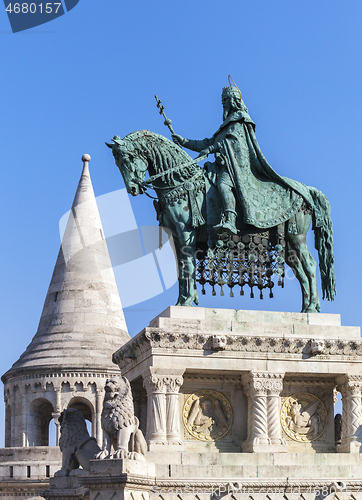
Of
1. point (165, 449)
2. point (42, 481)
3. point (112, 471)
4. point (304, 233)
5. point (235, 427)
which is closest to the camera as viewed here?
point (112, 471)

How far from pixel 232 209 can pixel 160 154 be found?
1804 millimetres

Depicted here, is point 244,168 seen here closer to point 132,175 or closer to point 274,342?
point 132,175

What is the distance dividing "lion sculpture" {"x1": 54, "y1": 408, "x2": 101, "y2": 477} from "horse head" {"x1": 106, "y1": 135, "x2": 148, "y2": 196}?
4614 mm

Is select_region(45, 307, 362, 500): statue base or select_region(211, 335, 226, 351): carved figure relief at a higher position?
select_region(211, 335, 226, 351): carved figure relief

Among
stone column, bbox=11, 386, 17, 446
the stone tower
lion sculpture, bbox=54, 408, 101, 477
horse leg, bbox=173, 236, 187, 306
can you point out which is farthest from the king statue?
stone column, bbox=11, 386, 17, 446

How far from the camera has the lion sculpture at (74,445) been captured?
1833 cm

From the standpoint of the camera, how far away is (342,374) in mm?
18781

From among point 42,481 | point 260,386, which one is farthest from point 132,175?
point 42,481

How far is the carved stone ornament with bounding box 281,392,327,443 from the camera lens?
61.6ft

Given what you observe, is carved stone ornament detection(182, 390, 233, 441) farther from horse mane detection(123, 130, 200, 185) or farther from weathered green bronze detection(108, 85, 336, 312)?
horse mane detection(123, 130, 200, 185)

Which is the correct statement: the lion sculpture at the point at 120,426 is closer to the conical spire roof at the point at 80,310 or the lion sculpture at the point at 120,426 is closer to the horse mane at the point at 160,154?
the horse mane at the point at 160,154

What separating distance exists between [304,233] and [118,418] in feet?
19.3

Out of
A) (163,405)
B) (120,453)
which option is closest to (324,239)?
(163,405)

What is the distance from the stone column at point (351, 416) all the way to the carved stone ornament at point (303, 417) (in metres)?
0.53
